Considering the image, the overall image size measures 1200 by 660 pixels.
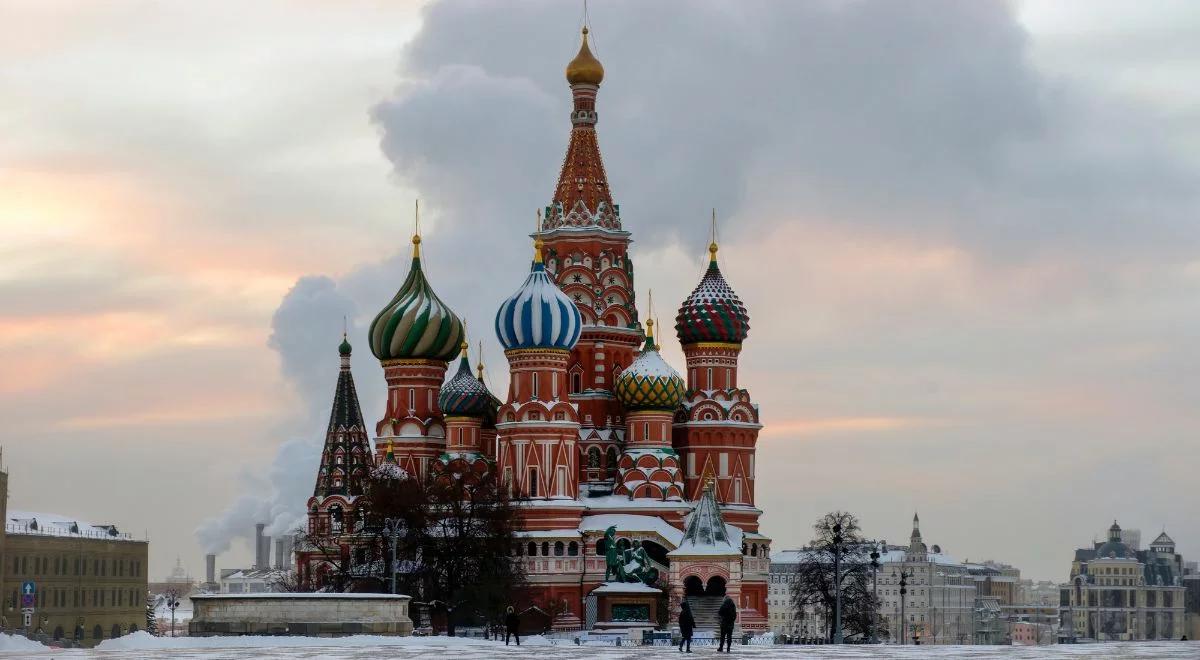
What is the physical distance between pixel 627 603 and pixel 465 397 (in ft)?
38.7

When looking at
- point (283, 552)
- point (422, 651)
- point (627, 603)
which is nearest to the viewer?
point (422, 651)

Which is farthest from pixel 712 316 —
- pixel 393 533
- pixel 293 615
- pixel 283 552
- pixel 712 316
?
pixel 283 552

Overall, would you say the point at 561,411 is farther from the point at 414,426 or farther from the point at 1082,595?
the point at 1082,595

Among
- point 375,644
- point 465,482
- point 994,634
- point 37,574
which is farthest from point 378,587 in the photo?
point 994,634

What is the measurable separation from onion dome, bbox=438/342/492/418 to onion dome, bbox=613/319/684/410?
228 inches

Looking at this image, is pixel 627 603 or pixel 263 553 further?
pixel 263 553

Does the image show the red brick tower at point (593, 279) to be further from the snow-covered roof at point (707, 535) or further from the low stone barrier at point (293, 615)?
the low stone barrier at point (293, 615)

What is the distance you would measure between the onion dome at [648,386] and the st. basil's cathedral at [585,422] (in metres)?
0.07

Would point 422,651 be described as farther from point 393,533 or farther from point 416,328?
point 416,328

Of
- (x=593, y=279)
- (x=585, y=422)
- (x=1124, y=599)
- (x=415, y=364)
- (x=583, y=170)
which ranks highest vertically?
(x=583, y=170)

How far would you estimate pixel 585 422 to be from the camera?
78.2m

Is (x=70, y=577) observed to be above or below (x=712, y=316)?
below

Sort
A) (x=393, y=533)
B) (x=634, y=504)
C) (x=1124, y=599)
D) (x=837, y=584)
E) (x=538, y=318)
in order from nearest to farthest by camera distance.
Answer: (x=837, y=584), (x=393, y=533), (x=538, y=318), (x=634, y=504), (x=1124, y=599)

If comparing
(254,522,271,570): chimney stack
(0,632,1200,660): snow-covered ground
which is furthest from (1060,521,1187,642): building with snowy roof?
(0,632,1200,660): snow-covered ground
